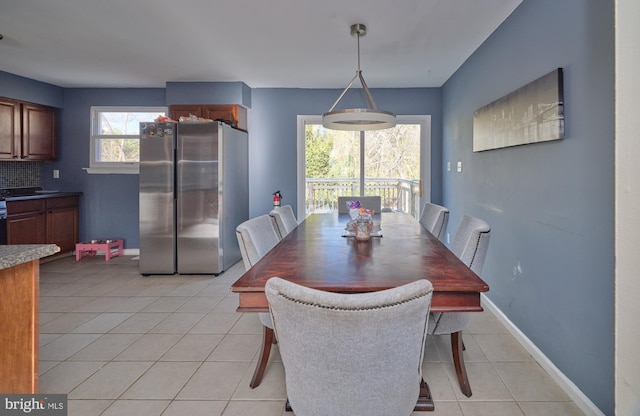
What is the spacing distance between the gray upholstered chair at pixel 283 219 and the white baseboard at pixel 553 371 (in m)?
1.91

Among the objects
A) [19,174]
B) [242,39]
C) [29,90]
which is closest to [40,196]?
[19,174]

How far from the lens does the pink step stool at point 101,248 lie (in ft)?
16.5

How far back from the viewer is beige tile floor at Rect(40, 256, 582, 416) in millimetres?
1849

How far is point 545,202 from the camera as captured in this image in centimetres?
229

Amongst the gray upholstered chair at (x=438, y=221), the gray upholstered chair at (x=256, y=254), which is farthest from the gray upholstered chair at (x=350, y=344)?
the gray upholstered chair at (x=438, y=221)

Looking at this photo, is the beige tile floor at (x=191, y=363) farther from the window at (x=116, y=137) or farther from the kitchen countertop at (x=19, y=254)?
the window at (x=116, y=137)

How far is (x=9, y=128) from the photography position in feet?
14.6

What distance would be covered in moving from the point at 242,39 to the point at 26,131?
3.49 m

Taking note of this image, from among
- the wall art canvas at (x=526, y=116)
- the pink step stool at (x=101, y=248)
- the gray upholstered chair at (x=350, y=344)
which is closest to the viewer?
the gray upholstered chair at (x=350, y=344)

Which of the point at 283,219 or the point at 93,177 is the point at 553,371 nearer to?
the point at 283,219

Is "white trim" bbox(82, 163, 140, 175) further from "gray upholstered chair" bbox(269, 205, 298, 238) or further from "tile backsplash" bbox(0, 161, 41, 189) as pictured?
"gray upholstered chair" bbox(269, 205, 298, 238)

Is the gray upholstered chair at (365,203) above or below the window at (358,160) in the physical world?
A: below

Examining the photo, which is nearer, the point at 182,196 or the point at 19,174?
the point at 182,196

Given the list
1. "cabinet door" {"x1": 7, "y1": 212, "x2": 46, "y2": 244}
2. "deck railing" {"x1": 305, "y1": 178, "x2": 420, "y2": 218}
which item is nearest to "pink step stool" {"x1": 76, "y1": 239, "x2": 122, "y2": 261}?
"cabinet door" {"x1": 7, "y1": 212, "x2": 46, "y2": 244}
